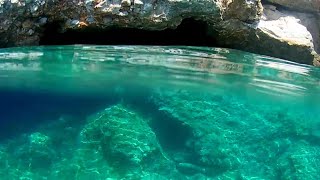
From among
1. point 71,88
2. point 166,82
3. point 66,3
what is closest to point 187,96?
point 166,82

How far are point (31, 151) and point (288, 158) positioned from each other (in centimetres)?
511

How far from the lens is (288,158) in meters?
8.71

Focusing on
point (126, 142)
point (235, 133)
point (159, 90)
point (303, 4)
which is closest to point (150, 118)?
point (126, 142)

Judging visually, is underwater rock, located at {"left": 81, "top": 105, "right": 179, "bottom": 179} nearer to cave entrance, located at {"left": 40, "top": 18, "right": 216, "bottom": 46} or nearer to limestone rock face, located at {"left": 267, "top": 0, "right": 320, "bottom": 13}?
cave entrance, located at {"left": 40, "top": 18, "right": 216, "bottom": 46}

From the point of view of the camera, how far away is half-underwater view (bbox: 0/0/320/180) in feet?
25.9

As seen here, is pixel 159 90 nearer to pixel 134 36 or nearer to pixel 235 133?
pixel 235 133

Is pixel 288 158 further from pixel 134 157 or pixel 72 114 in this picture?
pixel 72 114

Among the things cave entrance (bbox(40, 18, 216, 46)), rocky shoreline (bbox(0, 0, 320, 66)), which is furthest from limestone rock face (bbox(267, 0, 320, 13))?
cave entrance (bbox(40, 18, 216, 46))

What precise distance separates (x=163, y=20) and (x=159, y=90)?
4440 mm

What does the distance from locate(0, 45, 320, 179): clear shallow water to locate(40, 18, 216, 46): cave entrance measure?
1.26 meters

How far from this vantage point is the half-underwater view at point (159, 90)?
25.9 ft

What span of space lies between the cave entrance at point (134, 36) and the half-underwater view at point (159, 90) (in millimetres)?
41

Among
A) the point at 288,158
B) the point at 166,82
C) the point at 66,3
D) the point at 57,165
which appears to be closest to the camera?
the point at 57,165

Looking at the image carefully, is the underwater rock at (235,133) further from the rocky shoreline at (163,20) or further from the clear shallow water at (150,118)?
the rocky shoreline at (163,20)
